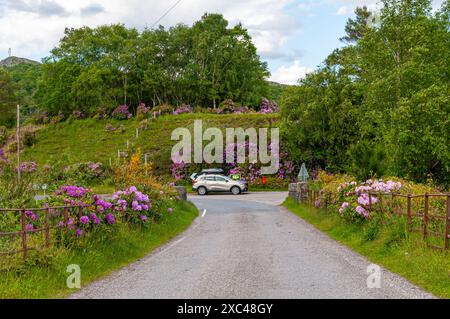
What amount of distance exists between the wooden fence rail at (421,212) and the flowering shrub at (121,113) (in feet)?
193

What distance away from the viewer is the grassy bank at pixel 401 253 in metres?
8.63

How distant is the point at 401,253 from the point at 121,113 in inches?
2500

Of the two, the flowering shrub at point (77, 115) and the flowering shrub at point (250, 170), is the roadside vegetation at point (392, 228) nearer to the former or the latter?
the flowering shrub at point (250, 170)

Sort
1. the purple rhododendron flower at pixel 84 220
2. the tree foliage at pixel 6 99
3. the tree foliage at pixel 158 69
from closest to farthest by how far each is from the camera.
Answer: the purple rhododendron flower at pixel 84 220
the tree foliage at pixel 158 69
the tree foliage at pixel 6 99

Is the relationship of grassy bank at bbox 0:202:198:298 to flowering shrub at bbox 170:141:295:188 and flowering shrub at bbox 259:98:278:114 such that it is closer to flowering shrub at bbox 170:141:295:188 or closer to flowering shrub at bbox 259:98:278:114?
flowering shrub at bbox 170:141:295:188

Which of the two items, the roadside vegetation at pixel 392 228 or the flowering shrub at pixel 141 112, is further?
the flowering shrub at pixel 141 112

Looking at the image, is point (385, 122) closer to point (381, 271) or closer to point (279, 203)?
point (279, 203)

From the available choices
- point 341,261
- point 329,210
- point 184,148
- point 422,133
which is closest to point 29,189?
point 341,261

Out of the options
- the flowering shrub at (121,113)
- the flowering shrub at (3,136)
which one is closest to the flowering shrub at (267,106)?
the flowering shrub at (121,113)

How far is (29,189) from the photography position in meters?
12.6

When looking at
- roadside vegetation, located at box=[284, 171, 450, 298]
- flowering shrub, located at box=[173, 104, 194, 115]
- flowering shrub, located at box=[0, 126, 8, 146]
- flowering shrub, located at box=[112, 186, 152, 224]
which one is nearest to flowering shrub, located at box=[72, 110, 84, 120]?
flowering shrub, located at box=[0, 126, 8, 146]

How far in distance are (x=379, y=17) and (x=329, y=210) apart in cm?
1414

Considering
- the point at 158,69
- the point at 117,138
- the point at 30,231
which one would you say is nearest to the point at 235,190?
the point at 117,138

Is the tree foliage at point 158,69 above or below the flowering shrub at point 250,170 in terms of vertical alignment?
above
